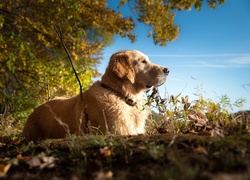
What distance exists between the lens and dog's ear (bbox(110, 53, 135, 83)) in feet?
15.2

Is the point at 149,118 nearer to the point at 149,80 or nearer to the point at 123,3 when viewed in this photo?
the point at 149,80

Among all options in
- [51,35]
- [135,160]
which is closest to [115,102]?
Result: [135,160]

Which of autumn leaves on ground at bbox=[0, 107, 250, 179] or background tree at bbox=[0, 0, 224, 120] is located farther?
background tree at bbox=[0, 0, 224, 120]

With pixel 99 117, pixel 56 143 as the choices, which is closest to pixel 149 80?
pixel 99 117

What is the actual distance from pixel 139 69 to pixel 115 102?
0.86 metres

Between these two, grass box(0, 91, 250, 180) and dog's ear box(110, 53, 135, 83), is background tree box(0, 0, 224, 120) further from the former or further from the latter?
grass box(0, 91, 250, 180)

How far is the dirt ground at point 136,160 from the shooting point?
156cm

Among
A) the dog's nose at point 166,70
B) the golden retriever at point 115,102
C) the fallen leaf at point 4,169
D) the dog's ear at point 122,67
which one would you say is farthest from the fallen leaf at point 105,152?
the dog's nose at point 166,70

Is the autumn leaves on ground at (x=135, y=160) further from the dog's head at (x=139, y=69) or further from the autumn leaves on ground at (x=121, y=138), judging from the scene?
the dog's head at (x=139, y=69)

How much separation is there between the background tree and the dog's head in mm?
4234

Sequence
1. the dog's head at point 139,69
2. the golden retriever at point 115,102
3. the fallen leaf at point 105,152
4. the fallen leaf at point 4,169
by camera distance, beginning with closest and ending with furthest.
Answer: the fallen leaf at point 4,169
the fallen leaf at point 105,152
the golden retriever at point 115,102
the dog's head at point 139,69

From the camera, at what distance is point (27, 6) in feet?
38.4

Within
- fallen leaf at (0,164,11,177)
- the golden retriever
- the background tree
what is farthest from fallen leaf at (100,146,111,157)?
the background tree

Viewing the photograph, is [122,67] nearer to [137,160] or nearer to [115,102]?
[115,102]
